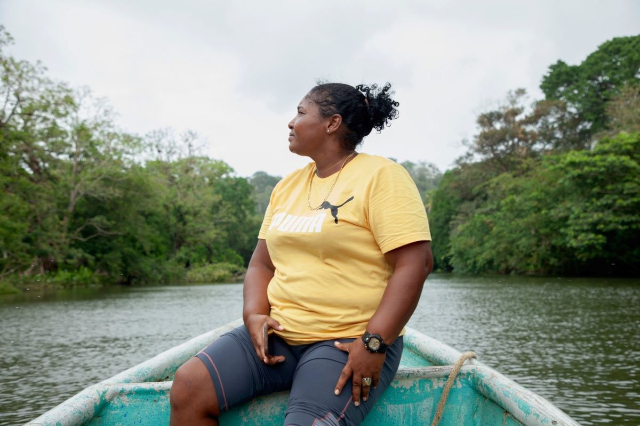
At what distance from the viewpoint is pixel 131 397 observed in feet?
6.38

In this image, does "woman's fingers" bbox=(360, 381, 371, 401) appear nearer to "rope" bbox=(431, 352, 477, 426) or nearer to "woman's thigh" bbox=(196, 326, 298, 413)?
"woman's thigh" bbox=(196, 326, 298, 413)

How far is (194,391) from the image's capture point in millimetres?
1669

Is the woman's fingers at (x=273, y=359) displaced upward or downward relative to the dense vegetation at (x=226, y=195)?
downward

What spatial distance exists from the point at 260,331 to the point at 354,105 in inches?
30.3

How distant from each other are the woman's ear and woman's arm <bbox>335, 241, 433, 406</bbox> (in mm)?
479

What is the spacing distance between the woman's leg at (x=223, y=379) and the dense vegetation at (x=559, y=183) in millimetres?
21272

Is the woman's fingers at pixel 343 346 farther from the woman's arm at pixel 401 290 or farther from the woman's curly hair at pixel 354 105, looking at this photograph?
the woman's curly hair at pixel 354 105

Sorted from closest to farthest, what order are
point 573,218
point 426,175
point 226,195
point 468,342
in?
point 468,342
point 573,218
point 226,195
point 426,175

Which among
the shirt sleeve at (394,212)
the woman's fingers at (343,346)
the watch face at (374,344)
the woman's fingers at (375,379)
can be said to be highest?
the shirt sleeve at (394,212)

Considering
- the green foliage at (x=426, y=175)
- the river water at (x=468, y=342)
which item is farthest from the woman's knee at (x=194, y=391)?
the green foliage at (x=426, y=175)

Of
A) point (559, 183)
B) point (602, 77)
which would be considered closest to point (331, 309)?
point (559, 183)

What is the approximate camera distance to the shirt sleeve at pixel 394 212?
1.68m

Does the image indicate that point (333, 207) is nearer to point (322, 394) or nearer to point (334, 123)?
point (334, 123)

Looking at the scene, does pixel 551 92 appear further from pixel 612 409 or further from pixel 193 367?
pixel 193 367
